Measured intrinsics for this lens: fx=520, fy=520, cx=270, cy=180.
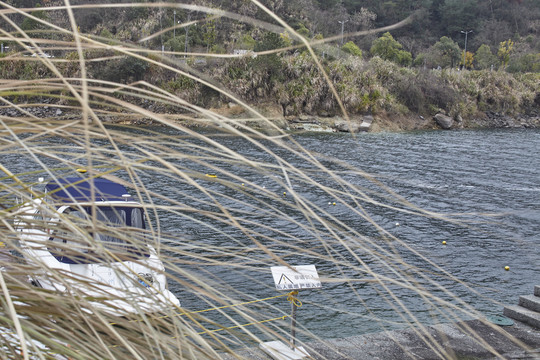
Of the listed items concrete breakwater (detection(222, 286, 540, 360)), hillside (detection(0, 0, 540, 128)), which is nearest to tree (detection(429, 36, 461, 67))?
hillside (detection(0, 0, 540, 128))

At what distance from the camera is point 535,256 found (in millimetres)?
9859

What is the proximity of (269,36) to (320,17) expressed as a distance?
21966 millimetres

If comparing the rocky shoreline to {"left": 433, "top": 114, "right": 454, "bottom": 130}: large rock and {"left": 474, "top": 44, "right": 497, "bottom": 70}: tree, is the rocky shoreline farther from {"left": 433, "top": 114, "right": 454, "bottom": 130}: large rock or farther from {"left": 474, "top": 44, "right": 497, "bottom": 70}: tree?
{"left": 474, "top": 44, "right": 497, "bottom": 70}: tree

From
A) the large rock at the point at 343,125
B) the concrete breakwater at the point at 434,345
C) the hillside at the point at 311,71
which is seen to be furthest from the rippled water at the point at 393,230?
the hillside at the point at 311,71

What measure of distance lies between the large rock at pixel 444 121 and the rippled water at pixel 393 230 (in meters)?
8.19

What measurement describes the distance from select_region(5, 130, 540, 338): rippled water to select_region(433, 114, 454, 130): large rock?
26.9ft

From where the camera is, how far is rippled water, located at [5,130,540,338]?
1.26 meters

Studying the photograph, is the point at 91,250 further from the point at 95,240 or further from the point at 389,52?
the point at 389,52

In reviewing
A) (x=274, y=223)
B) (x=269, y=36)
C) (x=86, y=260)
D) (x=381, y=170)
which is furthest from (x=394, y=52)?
(x=86, y=260)

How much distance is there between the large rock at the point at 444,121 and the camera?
34.9 metres

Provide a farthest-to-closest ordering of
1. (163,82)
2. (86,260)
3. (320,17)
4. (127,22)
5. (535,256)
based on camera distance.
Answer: (320,17) → (127,22) → (163,82) → (535,256) → (86,260)

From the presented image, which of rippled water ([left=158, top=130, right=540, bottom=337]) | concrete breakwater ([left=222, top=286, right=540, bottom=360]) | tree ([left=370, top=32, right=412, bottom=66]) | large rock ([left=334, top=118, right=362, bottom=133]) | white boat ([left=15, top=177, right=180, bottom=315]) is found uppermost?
tree ([left=370, top=32, right=412, bottom=66])

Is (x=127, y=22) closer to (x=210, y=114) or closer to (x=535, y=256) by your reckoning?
(x=535, y=256)

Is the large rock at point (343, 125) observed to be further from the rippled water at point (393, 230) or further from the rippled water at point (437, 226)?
the rippled water at point (393, 230)
